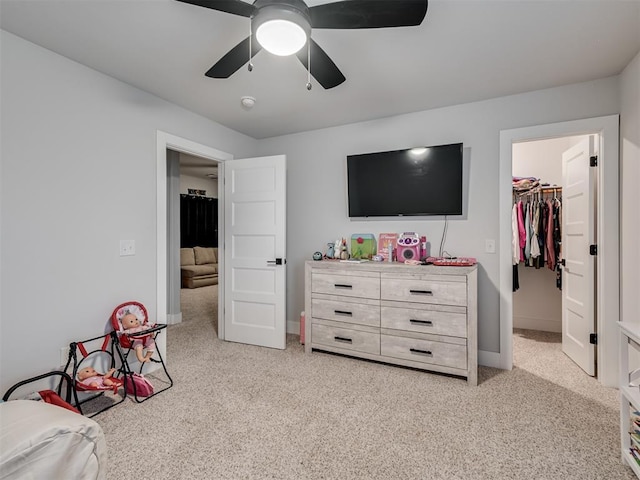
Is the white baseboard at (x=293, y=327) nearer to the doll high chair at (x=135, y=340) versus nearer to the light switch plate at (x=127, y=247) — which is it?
the doll high chair at (x=135, y=340)

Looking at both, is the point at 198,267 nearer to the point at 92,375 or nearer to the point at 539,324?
the point at 92,375

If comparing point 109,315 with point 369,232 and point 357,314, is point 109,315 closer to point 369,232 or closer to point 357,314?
point 357,314

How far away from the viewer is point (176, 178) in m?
4.38

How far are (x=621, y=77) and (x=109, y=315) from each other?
4417mm

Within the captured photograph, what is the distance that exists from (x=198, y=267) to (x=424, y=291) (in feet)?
18.7

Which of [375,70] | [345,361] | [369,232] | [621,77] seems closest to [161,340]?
[345,361]

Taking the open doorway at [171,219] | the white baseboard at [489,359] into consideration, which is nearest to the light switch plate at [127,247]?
the open doorway at [171,219]

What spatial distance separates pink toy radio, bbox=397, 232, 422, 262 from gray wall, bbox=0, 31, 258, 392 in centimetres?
232

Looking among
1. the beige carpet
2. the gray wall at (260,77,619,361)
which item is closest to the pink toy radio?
the gray wall at (260,77,619,361)

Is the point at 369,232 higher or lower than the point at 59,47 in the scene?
lower

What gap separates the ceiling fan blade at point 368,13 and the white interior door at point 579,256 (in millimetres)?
2306

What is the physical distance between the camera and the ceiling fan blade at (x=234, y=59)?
1675 mm

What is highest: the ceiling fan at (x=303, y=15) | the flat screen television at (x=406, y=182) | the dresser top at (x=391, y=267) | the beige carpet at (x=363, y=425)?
the ceiling fan at (x=303, y=15)

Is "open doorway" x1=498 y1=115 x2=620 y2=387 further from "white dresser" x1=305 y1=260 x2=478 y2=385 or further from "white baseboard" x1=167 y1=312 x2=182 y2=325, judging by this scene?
"white baseboard" x1=167 y1=312 x2=182 y2=325
